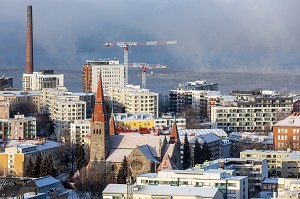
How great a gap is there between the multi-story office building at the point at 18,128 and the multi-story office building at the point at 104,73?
37.5m

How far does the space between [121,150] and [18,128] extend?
2266 centimetres

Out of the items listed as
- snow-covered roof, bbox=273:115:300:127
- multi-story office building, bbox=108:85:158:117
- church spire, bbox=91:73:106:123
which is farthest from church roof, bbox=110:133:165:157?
multi-story office building, bbox=108:85:158:117

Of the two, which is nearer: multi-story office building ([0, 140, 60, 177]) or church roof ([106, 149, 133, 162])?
church roof ([106, 149, 133, 162])

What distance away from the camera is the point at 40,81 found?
115562mm

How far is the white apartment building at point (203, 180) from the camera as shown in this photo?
48906 millimetres

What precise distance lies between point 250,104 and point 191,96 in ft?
48.9

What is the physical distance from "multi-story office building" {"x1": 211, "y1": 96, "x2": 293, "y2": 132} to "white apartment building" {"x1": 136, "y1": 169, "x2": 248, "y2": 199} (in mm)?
35640

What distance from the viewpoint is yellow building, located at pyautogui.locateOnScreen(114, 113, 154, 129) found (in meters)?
80.2

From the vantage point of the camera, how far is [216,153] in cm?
7025

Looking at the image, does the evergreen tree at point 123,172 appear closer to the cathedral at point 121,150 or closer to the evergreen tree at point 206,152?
the cathedral at point 121,150

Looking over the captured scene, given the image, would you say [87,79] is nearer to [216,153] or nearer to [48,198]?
[216,153]

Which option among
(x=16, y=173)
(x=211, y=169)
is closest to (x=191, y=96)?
(x=16, y=173)

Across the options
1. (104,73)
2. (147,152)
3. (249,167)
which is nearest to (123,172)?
(147,152)

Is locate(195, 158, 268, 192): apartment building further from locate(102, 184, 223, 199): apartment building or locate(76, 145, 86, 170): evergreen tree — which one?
locate(102, 184, 223, 199): apartment building
